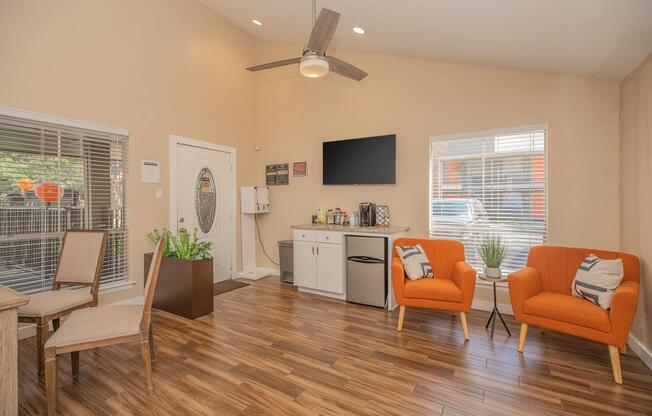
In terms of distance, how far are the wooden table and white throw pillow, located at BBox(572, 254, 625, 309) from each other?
12.6 feet

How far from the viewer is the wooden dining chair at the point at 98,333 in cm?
191

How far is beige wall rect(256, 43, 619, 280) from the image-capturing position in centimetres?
324

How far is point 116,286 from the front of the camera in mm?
3785

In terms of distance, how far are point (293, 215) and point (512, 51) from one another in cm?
373

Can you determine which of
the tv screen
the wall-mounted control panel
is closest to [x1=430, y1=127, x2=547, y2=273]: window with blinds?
the tv screen

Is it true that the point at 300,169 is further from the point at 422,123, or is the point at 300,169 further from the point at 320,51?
the point at 320,51

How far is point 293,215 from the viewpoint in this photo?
5430 mm

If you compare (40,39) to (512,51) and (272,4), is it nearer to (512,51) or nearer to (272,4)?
(272,4)

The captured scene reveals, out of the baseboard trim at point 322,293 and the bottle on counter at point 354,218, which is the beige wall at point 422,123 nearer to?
the bottle on counter at point 354,218

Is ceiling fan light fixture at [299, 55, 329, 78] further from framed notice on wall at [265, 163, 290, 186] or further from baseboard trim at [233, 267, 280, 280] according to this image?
baseboard trim at [233, 267, 280, 280]

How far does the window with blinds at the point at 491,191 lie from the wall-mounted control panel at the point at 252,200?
2848 millimetres

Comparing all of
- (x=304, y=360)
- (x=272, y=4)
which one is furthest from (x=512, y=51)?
(x=304, y=360)

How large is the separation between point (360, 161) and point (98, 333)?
11.6 ft

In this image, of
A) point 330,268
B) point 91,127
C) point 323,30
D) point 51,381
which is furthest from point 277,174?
point 51,381
